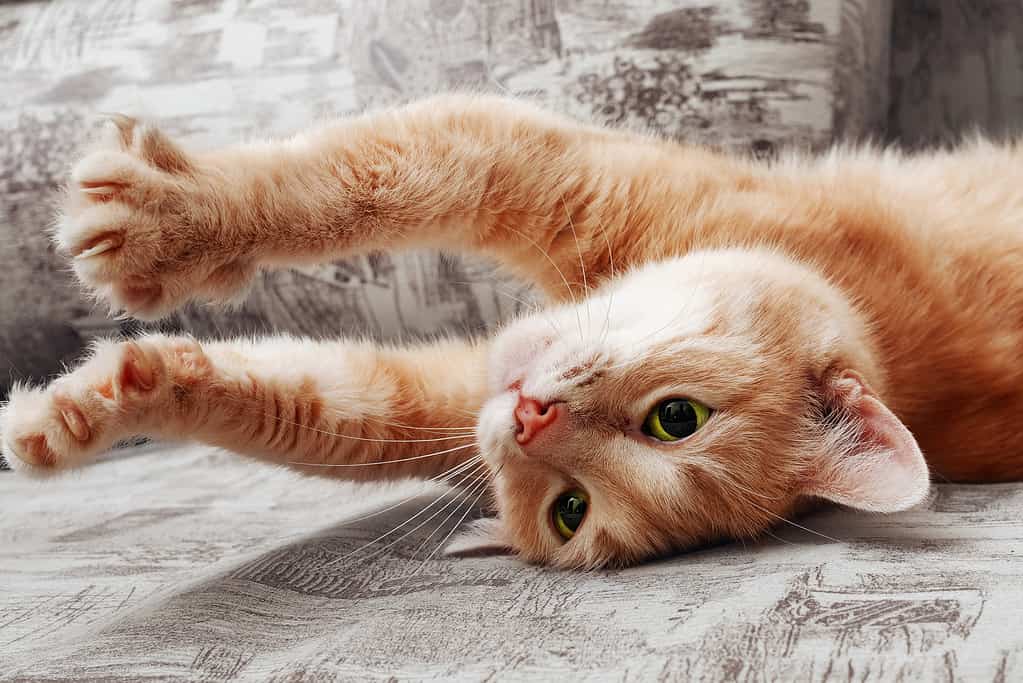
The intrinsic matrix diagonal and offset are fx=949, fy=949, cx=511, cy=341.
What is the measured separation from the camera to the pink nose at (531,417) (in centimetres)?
127

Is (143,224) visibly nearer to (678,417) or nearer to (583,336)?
(583,336)

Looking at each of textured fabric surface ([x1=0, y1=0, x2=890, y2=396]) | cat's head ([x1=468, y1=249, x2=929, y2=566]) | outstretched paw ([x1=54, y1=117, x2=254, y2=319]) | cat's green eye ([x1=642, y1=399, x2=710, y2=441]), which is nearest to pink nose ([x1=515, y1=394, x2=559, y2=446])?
cat's head ([x1=468, y1=249, x2=929, y2=566])

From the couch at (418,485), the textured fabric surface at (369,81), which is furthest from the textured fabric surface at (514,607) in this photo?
the textured fabric surface at (369,81)

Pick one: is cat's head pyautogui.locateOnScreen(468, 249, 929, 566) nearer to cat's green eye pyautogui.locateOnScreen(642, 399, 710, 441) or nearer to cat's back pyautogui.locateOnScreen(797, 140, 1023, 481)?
cat's green eye pyautogui.locateOnScreen(642, 399, 710, 441)

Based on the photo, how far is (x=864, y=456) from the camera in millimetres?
1238

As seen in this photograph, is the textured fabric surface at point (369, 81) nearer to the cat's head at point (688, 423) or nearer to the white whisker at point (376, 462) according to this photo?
the white whisker at point (376, 462)

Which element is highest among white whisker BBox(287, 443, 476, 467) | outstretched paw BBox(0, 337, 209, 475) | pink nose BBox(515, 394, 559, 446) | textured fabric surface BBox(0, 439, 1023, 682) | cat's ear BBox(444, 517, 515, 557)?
outstretched paw BBox(0, 337, 209, 475)

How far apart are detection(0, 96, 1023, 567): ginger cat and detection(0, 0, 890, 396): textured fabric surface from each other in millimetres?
465

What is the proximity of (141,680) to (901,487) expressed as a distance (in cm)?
89

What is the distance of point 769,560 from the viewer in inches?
46.0

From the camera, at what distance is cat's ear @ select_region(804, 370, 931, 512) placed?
1.18 meters

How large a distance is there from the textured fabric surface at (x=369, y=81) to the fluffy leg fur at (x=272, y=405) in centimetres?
57

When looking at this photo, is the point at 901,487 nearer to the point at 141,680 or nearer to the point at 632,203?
the point at 632,203

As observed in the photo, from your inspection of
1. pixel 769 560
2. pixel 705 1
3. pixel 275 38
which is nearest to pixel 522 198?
pixel 769 560
